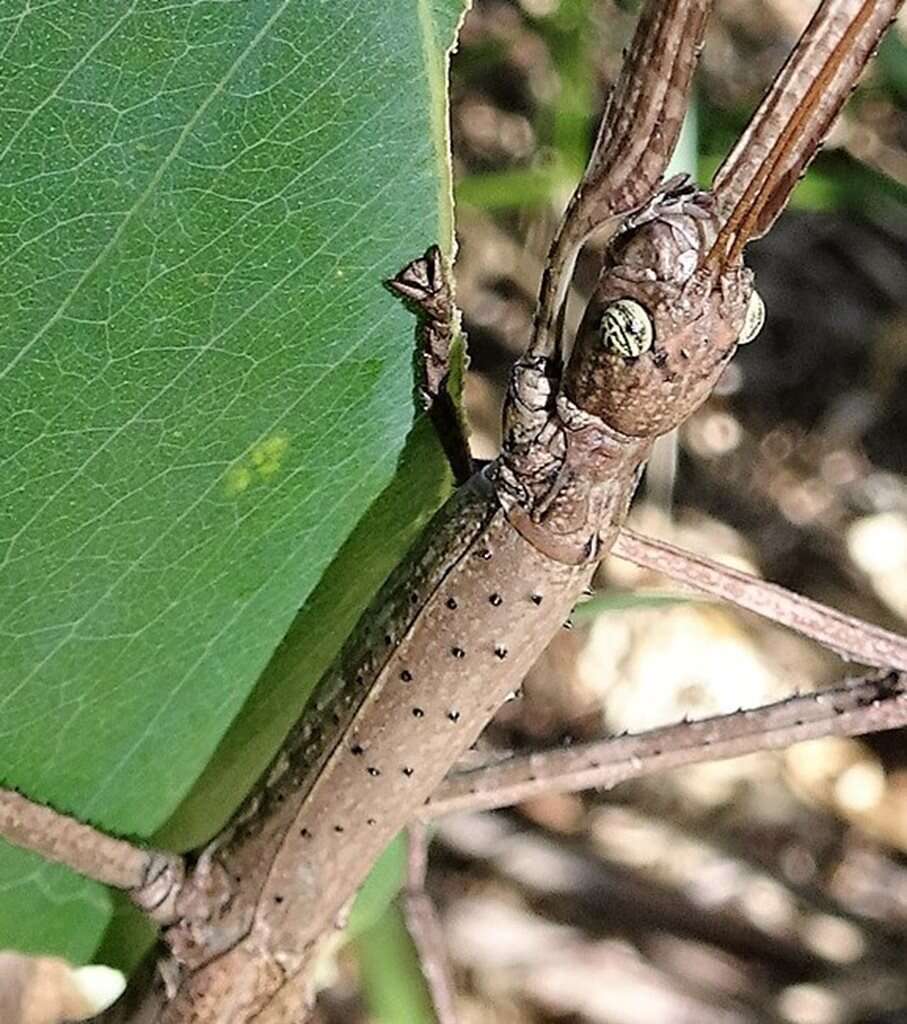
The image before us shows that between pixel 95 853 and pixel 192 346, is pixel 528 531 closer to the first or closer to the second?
pixel 192 346

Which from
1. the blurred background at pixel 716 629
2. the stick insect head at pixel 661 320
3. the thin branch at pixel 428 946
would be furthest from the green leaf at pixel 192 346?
the blurred background at pixel 716 629

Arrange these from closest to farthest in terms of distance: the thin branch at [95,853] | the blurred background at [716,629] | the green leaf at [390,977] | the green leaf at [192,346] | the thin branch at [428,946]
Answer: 1. the green leaf at [192,346]
2. the thin branch at [95,853]
3. the thin branch at [428,946]
4. the green leaf at [390,977]
5. the blurred background at [716,629]

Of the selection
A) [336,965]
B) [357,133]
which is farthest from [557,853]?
[357,133]

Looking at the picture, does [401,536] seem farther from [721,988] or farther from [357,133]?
[721,988]

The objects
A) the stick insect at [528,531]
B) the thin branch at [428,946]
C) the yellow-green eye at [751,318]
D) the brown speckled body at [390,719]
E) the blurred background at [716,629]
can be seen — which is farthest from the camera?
the blurred background at [716,629]

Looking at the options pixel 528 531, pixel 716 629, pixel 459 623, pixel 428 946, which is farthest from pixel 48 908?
pixel 716 629

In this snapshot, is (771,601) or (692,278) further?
(771,601)

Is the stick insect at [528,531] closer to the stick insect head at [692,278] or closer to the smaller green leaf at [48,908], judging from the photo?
the stick insect head at [692,278]

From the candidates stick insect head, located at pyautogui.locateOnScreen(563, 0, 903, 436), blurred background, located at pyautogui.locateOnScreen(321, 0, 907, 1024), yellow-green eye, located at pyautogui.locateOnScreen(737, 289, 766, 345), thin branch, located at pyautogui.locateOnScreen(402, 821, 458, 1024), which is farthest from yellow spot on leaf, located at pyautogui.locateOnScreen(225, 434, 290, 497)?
blurred background, located at pyautogui.locateOnScreen(321, 0, 907, 1024)

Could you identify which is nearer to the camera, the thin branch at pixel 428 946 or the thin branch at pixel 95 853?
the thin branch at pixel 95 853
